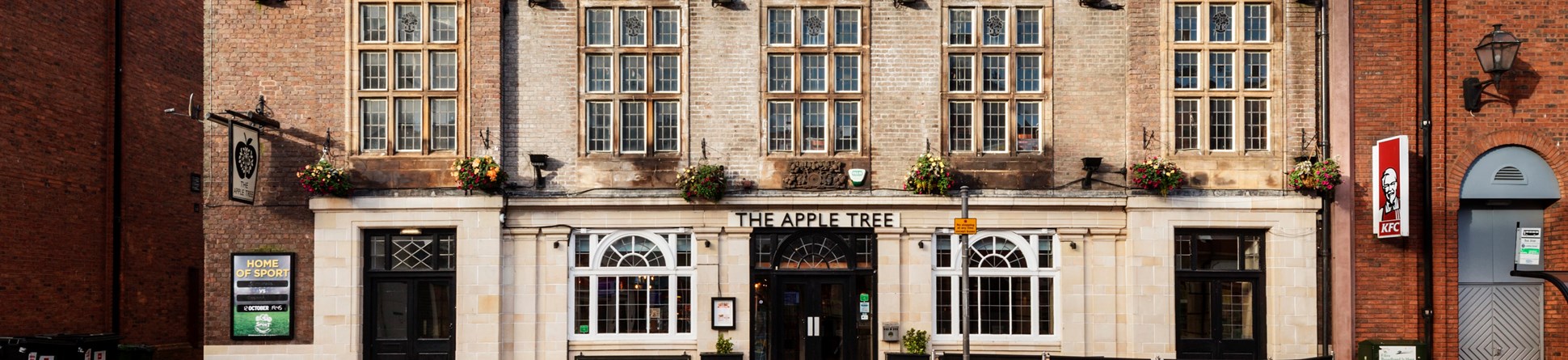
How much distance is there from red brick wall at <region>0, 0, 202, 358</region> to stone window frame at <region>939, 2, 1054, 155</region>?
15.8 metres

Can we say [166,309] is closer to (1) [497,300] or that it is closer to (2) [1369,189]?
(1) [497,300]

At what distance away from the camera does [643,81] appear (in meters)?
16.0

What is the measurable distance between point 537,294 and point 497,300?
1.97 ft

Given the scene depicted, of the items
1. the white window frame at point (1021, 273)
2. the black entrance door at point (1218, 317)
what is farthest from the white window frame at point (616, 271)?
the black entrance door at point (1218, 317)

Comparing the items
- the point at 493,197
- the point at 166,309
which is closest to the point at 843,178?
the point at 493,197

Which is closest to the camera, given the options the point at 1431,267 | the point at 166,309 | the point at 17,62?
the point at 1431,267

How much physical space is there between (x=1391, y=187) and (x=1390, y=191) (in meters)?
0.07

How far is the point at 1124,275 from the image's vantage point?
52.0ft

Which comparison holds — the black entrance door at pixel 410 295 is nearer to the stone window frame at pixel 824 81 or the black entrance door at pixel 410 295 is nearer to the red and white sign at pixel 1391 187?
the stone window frame at pixel 824 81

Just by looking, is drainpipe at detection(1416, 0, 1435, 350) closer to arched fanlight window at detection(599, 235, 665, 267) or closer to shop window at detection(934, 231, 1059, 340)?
shop window at detection(934, 231, 1059, 340)

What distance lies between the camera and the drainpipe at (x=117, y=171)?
788 inches

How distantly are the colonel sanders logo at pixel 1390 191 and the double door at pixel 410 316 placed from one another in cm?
1402

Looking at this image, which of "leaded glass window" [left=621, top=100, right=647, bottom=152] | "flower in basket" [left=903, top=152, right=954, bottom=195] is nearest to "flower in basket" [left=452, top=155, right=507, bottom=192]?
"leaded glass window" [left=621, top=100, right=647, bottom=152]

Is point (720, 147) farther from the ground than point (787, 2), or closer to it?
closer to it
